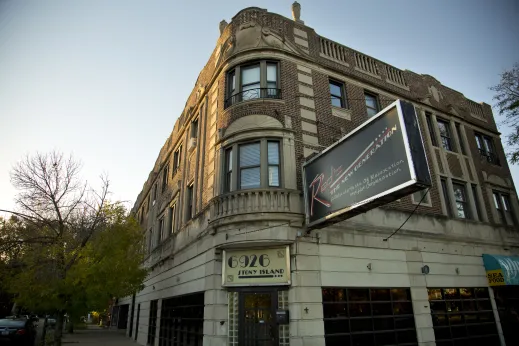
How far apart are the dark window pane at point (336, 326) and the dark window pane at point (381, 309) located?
131 centimetres

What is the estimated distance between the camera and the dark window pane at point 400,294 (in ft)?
38.6

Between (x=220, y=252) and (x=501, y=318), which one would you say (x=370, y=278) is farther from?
(x=501, y=318)

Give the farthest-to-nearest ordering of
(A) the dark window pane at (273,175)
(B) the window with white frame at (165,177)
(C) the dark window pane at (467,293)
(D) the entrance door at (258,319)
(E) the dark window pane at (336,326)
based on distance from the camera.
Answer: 1. (B) the window with white frame at (165,177)
2. (C) the dark window pane at (467,293)
3. (A) the dark window pane at (273,175)
4. (E) the dark window pane at (336,326)
5. (D) the entrance door at (258,319)

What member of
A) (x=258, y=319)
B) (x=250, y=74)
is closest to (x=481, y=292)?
(x=258, y=319)

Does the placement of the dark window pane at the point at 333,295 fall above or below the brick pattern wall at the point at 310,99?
below

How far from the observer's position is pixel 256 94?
42.0 ft

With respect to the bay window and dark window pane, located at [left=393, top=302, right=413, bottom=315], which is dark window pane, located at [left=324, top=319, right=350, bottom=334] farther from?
the bay window

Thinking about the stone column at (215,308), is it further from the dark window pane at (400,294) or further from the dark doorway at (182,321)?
the dark window pane at (400,294)

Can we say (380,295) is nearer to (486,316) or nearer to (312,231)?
(312,231)

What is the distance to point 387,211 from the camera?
12.7 metres

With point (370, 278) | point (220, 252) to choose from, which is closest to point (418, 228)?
point (370, 278)

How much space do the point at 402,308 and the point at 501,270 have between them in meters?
5.69

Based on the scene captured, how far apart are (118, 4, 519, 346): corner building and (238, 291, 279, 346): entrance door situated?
0.11 ft

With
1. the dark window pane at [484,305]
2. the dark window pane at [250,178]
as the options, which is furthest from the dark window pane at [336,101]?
the dark window pane at [484,305]
